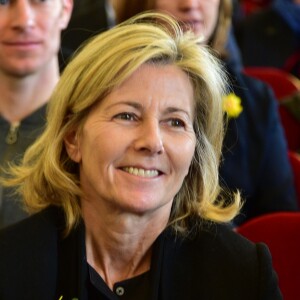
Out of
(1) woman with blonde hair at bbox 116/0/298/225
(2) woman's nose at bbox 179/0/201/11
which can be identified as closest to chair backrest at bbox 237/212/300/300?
(1) woman with blonde hair at bbox 116/0/298/225

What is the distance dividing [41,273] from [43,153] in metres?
0.27

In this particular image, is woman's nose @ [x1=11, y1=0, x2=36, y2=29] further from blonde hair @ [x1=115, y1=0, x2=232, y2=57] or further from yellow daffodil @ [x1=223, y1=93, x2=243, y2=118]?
yellow daffodil @ [x1=223, y1=93, x2=243, y2=118]

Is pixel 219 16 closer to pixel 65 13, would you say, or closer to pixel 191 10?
pixel 191 10

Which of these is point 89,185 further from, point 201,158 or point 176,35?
point 176,35

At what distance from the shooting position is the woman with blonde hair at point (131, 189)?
1549 mm

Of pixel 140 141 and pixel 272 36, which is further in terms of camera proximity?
pixel 272 36

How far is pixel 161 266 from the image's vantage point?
1.61 metres

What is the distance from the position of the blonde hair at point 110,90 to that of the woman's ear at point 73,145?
1 centimetres

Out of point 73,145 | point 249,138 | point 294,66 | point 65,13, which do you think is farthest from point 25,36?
point 294,66

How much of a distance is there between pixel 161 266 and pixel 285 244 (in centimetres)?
36

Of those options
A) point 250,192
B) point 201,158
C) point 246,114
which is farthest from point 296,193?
point 201,158

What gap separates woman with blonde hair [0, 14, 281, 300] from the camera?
155cm

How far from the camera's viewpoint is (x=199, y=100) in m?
1.63

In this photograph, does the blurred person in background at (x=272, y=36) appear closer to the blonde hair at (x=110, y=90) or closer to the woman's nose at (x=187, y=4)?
the woman's nose at (x=187, y=4)
